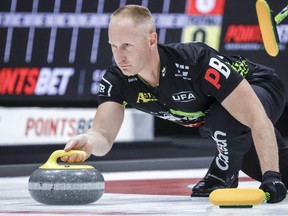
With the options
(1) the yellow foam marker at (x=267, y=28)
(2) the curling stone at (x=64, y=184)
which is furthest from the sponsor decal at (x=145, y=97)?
(1) the yellow foam marker at (x=267, y=28)

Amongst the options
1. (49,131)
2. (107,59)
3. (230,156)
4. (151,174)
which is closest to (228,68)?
(230,156)

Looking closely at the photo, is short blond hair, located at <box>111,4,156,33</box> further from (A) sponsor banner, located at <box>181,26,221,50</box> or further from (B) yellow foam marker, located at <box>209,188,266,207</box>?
(A) sponsor banner, located at <box>181,26,221,50</box>

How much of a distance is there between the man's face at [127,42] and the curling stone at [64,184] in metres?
0.40

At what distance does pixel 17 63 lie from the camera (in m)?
7.06

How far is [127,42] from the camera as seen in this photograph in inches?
145

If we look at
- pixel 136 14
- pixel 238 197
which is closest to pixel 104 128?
pixel 136 14

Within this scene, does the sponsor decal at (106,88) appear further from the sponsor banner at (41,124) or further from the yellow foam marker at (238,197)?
the sponsor banner at (41,124)

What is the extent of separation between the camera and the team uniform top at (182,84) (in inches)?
149

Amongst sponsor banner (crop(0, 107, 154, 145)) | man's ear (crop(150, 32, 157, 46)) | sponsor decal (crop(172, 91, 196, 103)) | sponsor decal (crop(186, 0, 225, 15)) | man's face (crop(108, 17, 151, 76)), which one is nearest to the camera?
man's face (crop(108, 17, 151, 76))

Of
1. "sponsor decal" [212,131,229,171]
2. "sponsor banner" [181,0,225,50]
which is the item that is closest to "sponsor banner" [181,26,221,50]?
"sponsor banner" [181,0,225,50]

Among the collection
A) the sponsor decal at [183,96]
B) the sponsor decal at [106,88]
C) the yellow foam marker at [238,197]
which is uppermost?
the sponsor decal at [183,96]

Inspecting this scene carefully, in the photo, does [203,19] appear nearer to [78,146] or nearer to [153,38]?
[153,38]

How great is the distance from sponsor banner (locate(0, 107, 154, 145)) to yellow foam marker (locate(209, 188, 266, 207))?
10.4ft

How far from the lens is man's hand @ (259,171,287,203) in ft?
11.8
